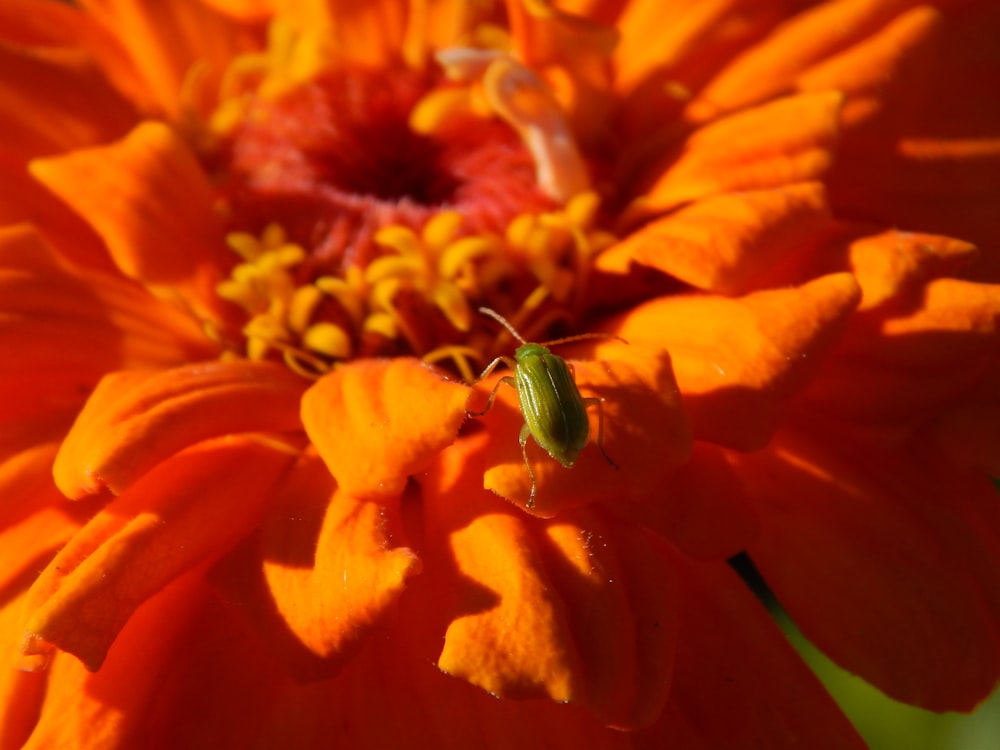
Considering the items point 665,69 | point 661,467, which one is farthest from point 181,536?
point 665,69

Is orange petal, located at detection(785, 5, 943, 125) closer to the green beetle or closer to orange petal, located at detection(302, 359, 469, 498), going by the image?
the green beetle

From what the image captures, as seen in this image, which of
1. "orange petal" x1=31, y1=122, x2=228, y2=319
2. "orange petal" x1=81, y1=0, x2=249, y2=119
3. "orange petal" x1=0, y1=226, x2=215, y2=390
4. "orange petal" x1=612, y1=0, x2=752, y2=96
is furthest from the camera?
"orange petal" x1=81, y1=0, x2=249, y2=119

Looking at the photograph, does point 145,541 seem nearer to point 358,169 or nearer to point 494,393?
point 494,393

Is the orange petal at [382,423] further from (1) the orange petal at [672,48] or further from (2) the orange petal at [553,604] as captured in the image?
(1) the orange petal at [672,48]

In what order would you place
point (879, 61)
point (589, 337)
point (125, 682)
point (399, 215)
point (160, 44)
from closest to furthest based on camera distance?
point (125, 682), point (589, 337), point (879, 61), point (399, 215), point (160, 44)

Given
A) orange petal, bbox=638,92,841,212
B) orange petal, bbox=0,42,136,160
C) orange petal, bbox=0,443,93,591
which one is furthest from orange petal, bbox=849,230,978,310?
orange petal, bbox=0,42,136,160

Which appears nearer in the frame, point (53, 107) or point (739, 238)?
point (739, 238)

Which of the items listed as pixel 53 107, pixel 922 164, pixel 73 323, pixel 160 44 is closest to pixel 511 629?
pixel 73 323
